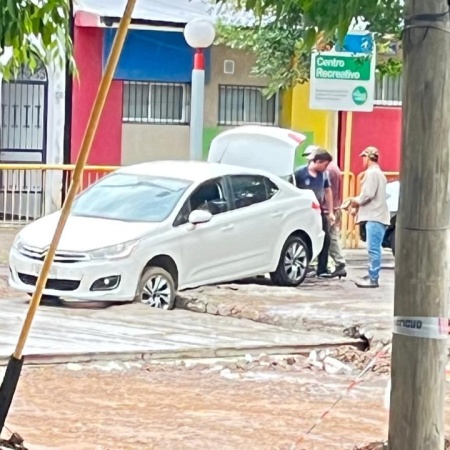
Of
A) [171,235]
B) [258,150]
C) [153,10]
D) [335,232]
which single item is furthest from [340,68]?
[153,10]

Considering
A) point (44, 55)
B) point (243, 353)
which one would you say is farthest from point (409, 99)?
point (243, 353)

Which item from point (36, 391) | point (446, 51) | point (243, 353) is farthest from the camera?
point (243, 353)

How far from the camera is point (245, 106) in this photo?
81.8 feet

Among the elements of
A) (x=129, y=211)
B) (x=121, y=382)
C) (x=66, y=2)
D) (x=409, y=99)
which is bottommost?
(x=121, y=382)

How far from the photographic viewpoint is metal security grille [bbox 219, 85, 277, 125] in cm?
2467

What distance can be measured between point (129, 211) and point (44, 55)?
692 cm

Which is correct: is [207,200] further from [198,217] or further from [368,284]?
[368,284]

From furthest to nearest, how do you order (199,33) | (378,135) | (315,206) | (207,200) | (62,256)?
1. (378,135)
2. (199,33)
3. (315,206)
4. (207,200)
5. (62,256)

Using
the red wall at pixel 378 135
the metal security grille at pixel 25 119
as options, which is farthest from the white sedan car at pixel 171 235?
the metal security grille at pixel 25 119

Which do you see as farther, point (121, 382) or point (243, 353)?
point (243, 353)

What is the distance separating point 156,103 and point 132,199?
9993mm

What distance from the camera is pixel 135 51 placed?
23.4 m

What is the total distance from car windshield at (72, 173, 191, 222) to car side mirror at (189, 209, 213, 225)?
240mm

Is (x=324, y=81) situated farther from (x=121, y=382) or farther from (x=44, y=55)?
(x=44, y=55)
